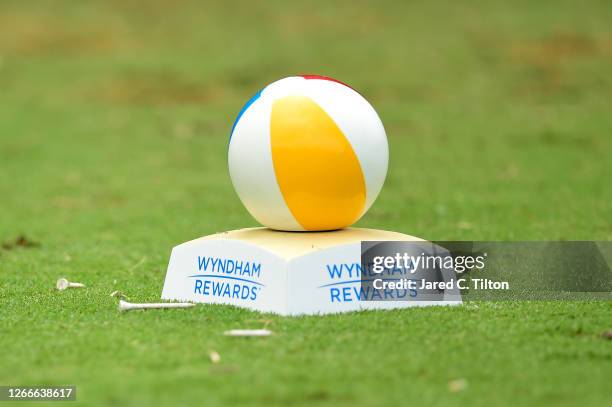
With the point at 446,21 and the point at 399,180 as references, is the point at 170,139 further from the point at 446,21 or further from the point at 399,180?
the point at 446,21

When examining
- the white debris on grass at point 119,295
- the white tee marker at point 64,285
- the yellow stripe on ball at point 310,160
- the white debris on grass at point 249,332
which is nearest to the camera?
the white debris on grass at point 249,332

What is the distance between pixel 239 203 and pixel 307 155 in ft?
21.0

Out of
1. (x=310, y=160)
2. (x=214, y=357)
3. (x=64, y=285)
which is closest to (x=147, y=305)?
(x=64, y=285)

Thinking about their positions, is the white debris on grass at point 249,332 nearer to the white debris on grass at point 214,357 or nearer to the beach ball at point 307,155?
the white debris on grass at point 214,357

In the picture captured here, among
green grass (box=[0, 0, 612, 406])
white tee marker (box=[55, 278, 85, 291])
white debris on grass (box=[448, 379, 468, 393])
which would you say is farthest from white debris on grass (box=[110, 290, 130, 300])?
white debris on grass (box=[448, 379, 468, 393])

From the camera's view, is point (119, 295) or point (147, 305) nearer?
point (147, 305)

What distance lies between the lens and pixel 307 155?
677cm

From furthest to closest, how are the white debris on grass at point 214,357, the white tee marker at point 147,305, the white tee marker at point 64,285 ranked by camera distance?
the white tee marker at point 64,285 < the white tee marker at point 147,305 < the white debris on grass at point 214,357

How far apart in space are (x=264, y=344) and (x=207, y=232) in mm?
5408

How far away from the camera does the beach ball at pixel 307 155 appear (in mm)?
6777

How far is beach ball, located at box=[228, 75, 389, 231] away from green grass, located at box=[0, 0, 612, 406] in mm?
893

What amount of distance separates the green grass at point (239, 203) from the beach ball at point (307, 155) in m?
0.89

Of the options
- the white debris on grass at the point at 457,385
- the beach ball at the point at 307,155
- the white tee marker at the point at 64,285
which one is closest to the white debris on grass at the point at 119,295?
the white tee marker at the point at 64,285

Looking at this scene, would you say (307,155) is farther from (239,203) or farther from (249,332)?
(239,203)
